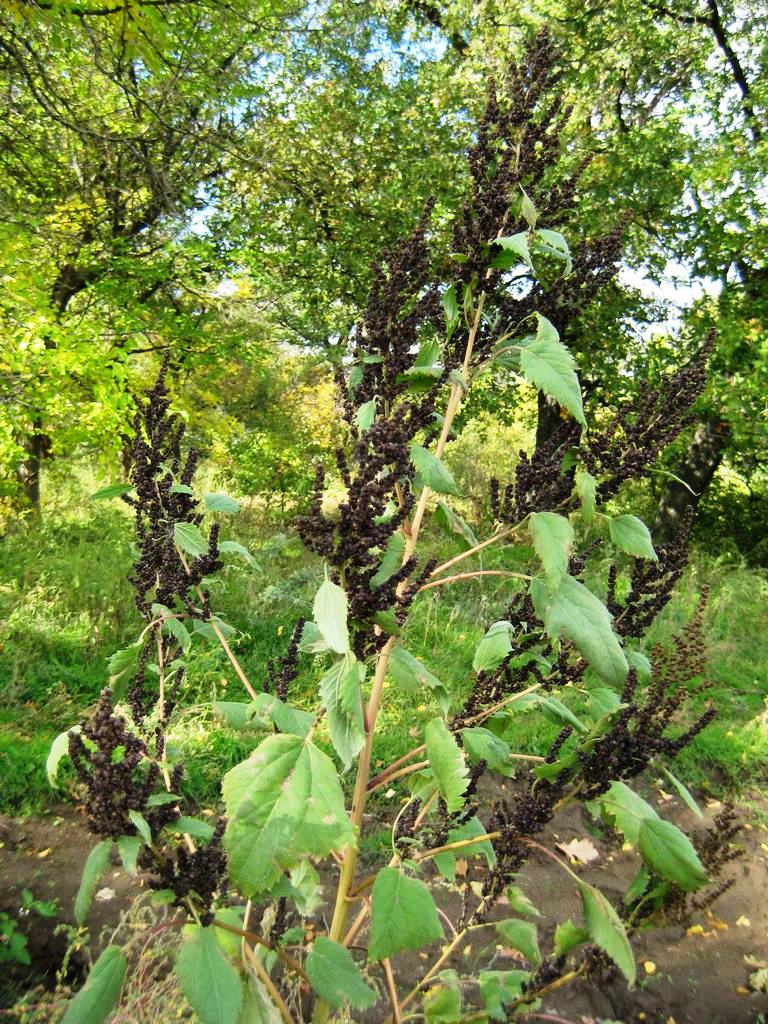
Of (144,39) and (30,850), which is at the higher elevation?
(144,39)

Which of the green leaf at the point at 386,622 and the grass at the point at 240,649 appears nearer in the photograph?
the green leaf at the point at 386,622

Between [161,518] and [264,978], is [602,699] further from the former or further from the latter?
[161,518]

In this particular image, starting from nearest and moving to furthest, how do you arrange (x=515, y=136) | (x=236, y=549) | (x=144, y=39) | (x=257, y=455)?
(x=515, y=136), (x=236, y=549), (x=144, y=39), (x=257, y=455)

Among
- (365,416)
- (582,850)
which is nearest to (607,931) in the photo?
(365,416)

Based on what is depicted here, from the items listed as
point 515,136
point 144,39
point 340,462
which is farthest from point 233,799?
point 144,39

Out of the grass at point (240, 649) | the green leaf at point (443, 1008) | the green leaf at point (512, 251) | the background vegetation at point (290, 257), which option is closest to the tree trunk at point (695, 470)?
the background vegetation at point (290, 257)

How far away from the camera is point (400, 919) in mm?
1221

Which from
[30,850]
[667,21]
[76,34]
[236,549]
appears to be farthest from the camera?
[667,21]

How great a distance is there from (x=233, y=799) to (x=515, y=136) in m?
1.47

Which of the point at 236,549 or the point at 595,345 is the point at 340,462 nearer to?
the point at 236,549

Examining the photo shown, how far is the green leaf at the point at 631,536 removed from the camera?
140cm

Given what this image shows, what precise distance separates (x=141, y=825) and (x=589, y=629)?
2.85ft

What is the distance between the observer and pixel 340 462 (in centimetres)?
118

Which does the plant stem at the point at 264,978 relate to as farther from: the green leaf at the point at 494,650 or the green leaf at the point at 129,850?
the green leaf at the point at 494,650
